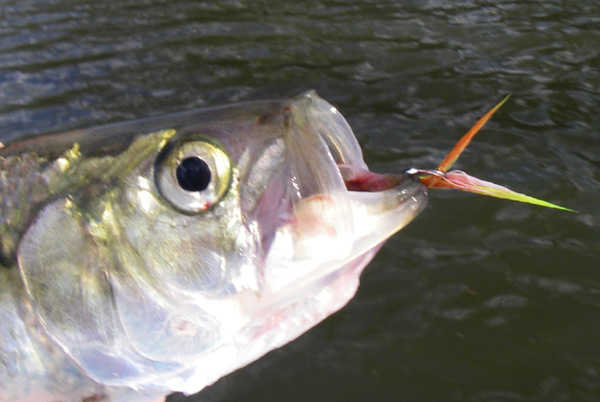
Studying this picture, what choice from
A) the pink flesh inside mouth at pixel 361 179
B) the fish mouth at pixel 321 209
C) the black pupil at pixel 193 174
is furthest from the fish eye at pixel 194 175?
the pink flesh inside mouth at pixel 361 179

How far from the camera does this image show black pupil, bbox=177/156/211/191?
1343 millimetres

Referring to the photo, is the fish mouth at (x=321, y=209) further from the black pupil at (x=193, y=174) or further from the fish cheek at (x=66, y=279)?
the fish cheek at (x=66, y=279)

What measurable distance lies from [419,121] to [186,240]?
3.82 m

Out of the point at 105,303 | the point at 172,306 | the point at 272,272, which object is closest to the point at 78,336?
the point at 105,303

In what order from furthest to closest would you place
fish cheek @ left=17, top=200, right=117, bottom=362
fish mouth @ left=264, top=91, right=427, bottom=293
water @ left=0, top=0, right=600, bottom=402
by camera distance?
water @ left=0, top=0, right=600, bottom=402 → fish cheek @ left=17, top=200, right=117, bottom=362 → fish mouth @ left=264, top=91, right=427, bottom=293

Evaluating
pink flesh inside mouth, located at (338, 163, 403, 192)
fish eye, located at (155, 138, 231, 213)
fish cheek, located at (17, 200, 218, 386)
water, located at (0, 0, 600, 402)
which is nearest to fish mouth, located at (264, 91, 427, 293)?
pink flesh inside mouth, located at (338, 163, 403, 192)

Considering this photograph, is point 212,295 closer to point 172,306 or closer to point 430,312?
point 172,306

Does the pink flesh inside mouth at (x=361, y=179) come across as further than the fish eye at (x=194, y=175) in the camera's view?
Yes

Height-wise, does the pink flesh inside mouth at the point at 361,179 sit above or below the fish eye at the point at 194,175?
below

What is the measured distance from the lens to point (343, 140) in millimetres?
1469

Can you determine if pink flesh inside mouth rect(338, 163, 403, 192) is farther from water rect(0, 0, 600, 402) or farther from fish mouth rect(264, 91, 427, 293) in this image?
water rect(0, 0, 600, 402)

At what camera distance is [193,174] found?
4.43 feet

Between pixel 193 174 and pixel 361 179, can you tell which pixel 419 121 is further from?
pixel 193 174

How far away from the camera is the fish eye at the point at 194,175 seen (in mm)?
1341
